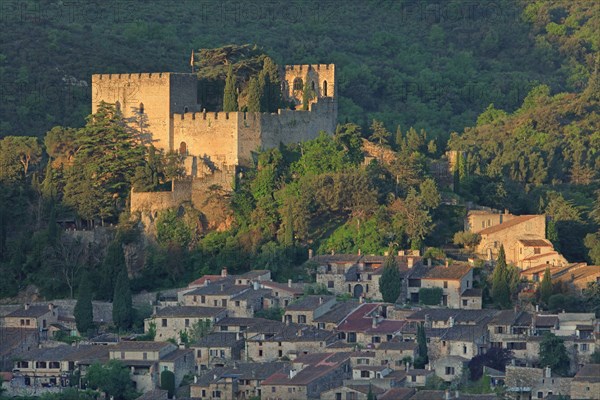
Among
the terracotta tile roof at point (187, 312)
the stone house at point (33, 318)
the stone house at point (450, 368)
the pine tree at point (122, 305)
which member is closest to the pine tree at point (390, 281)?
the terracotta tile roof at point (187, 312)

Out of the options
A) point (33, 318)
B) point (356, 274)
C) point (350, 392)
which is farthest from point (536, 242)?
point (33, 318)

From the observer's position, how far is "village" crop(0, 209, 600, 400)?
5853 centimetres

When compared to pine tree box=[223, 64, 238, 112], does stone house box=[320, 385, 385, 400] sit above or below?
below

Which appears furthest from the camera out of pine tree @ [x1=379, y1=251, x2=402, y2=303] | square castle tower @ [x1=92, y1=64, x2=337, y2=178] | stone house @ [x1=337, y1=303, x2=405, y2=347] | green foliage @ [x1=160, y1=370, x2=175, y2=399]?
square castle tower @ [x1=92, y1=64, x2=337, y2=178]

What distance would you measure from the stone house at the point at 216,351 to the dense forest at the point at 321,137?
539cm

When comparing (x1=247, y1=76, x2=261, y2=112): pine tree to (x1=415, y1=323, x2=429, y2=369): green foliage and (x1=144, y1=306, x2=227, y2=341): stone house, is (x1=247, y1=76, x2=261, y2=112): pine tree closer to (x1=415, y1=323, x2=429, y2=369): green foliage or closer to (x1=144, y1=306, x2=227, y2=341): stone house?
(x1=144, y1=306, x2=227, y2=341): stone house

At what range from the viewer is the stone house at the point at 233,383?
5878 centimetres

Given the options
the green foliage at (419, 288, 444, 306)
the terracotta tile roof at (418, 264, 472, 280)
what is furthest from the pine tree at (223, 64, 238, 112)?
the green foliage at (419, 288, 444, 306)

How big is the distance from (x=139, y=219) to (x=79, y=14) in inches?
1168

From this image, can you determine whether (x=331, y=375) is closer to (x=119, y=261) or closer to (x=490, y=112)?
(x=119, y=261)

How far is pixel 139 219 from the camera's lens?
69.5 meters

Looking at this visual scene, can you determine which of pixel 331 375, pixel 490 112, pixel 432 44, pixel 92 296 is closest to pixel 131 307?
pixel 92 296

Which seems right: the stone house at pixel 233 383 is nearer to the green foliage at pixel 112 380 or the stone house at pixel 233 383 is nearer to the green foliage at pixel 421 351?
the green foliage at pixel 112 380

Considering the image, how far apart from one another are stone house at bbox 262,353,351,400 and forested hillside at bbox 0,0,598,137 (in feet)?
73.3
